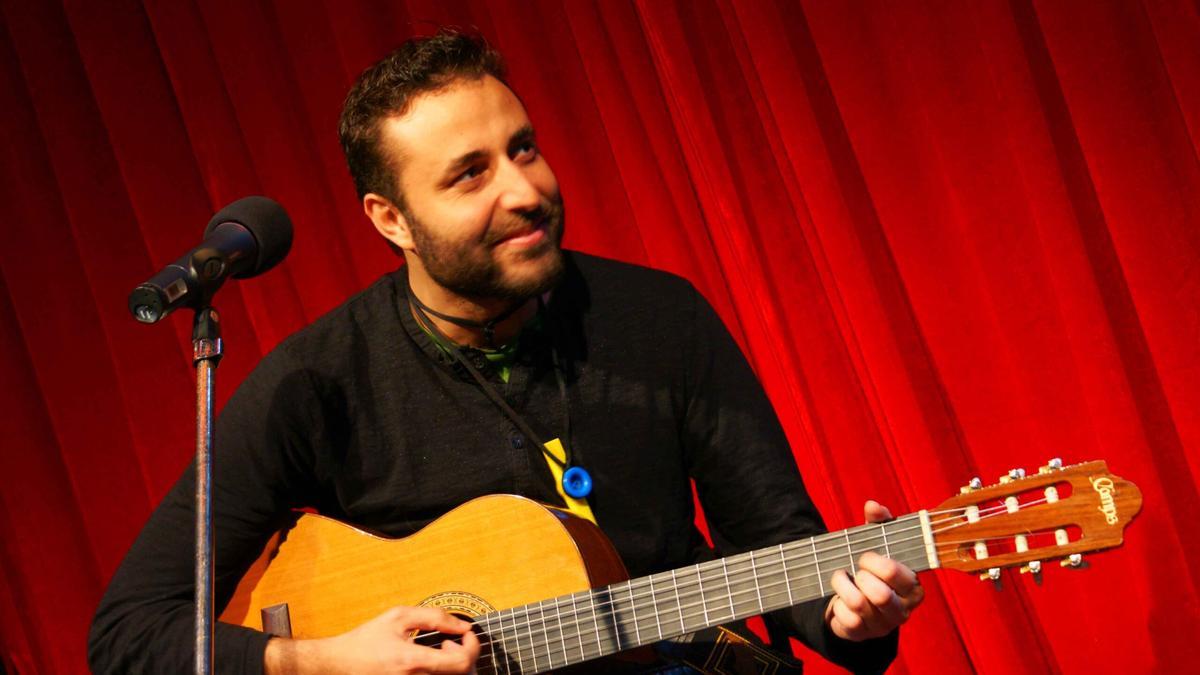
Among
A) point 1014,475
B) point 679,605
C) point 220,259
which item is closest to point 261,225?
point 220,259

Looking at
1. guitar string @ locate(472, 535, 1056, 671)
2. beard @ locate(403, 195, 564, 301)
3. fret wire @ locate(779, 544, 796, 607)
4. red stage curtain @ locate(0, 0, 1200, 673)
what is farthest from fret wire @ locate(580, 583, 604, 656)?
red stage curtain @ locate(0, 0, 1200, 673)

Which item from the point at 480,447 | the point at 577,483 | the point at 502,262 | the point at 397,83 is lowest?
the point at 577,483

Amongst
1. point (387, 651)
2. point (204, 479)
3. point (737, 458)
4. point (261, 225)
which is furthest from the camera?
point (737, 458)

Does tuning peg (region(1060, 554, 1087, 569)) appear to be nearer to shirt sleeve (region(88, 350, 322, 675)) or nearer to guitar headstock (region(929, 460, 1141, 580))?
guitar headstock (region(929, 460, 1141, 580))

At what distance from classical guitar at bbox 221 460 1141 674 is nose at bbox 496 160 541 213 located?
548mm

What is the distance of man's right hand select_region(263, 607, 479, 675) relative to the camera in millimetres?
1870

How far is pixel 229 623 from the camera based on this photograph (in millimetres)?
2131

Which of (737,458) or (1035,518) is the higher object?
(737,458)

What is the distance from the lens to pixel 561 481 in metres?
2.15

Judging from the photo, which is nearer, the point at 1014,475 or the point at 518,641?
the point at 1014,475

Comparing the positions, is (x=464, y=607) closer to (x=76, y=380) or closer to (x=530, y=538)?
(x=530, y=538)

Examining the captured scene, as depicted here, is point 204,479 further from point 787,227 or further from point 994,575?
point 787,227

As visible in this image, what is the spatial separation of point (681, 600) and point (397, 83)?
1.13 m

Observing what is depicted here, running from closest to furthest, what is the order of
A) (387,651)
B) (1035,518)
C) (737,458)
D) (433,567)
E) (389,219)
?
(1035,518)
(387,651)
(433,567)
(737,458)
(389,219)
